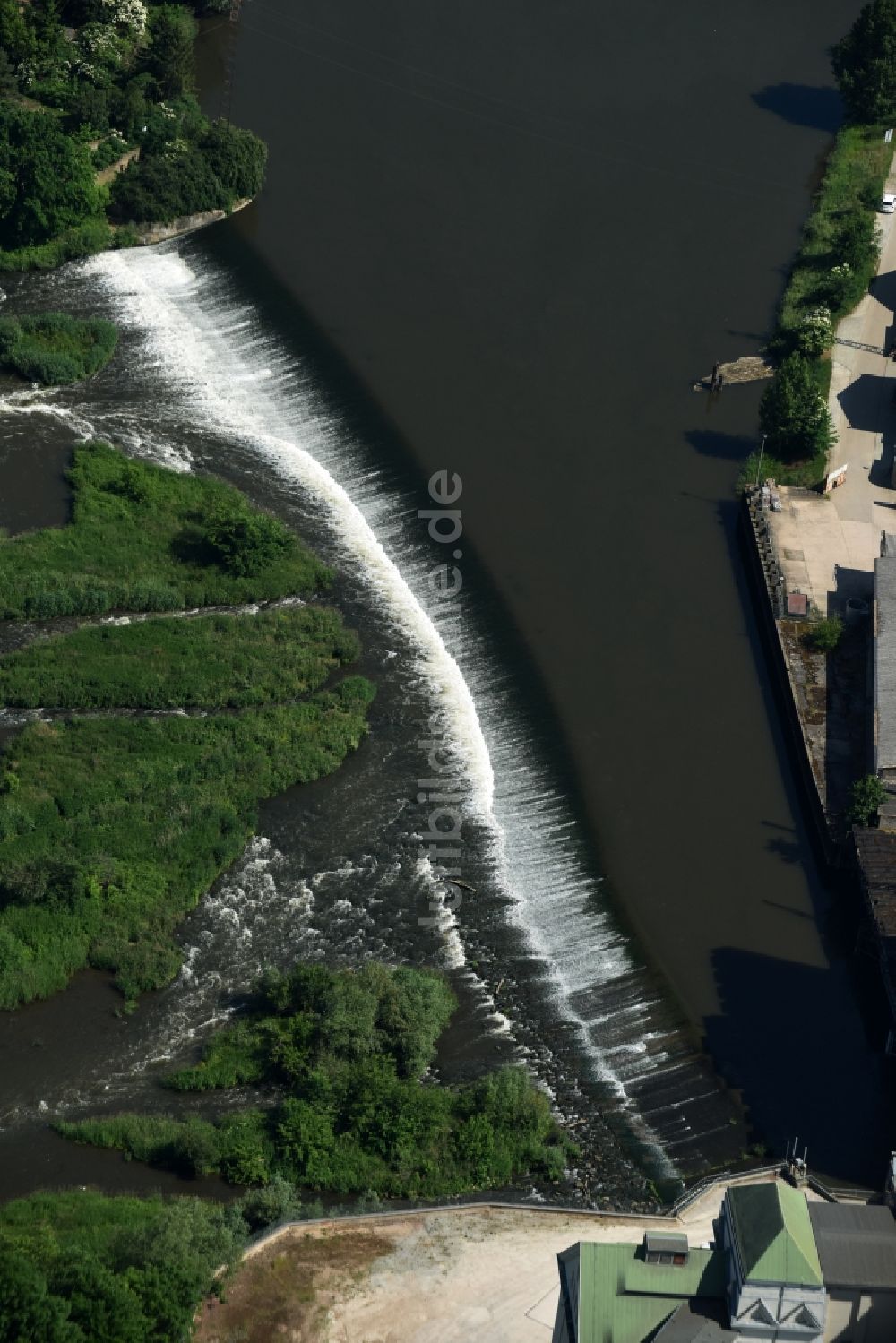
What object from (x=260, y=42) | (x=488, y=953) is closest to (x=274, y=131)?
(x=260, y=42)

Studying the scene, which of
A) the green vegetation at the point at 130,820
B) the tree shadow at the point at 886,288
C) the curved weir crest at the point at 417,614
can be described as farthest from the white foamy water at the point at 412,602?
the tree shadow at the point at 886,288

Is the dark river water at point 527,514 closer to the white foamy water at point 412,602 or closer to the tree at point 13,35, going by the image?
the white foamy water at point 412,602

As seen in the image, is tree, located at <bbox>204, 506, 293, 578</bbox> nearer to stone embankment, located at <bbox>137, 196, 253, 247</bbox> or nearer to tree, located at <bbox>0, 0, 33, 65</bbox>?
stone embankment, located at <bbox>137, 196, 253, 247</bbox>

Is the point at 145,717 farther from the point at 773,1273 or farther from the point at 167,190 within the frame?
the point at 167,190

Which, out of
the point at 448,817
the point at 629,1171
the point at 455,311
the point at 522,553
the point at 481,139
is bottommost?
the point at 629,1171

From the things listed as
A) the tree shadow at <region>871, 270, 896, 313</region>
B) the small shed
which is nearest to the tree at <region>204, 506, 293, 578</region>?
the tree shadow at <region>871, 270, 896, 313</region>

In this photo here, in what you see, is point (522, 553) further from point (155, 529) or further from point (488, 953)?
point (488, 953)
